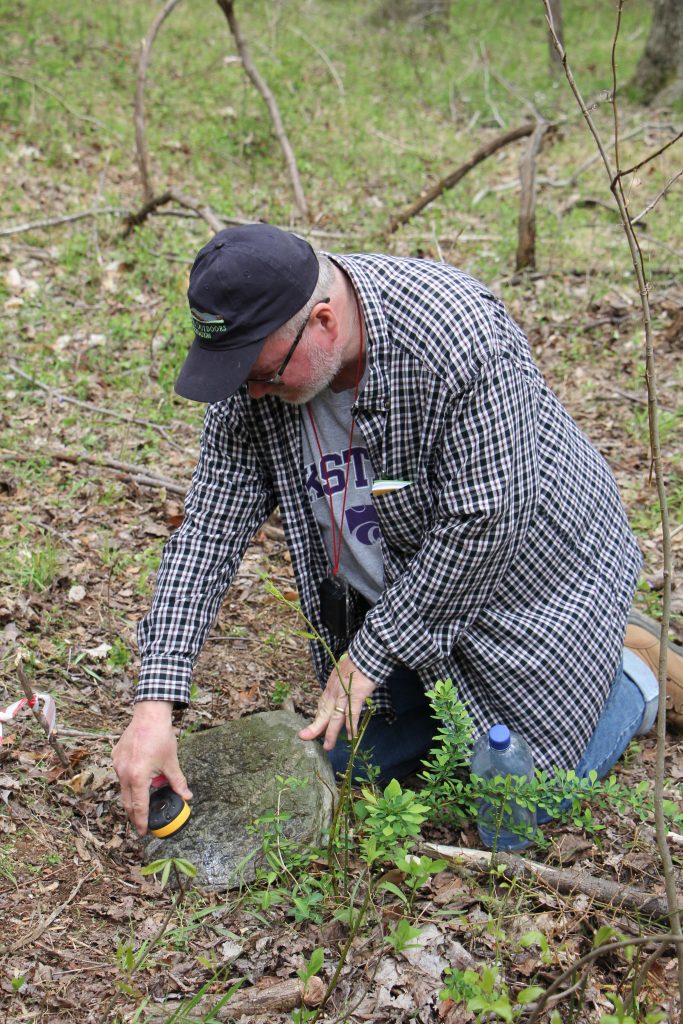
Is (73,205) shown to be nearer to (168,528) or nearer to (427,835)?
(168,528)

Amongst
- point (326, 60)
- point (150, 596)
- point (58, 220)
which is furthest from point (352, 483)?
point (326, 60)

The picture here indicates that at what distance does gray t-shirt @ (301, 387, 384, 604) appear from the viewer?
107 inches

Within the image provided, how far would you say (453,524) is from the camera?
250 centimetres

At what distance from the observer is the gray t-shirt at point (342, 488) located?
2.71 meters

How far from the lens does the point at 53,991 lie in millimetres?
2090

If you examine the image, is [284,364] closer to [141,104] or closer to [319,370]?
[319,370]

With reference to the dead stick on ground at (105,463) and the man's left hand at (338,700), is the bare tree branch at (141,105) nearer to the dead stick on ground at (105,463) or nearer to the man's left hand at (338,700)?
the dead stick on ground at (105,463)

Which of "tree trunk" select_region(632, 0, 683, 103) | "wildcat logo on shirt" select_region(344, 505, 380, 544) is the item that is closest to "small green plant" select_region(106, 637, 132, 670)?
"wildcat logo on shirt" select_region(344, 505, 380, 544)

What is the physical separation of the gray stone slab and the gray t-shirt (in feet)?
1.87

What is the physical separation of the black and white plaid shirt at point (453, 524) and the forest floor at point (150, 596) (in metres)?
0.33

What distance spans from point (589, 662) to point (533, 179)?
14.4ft

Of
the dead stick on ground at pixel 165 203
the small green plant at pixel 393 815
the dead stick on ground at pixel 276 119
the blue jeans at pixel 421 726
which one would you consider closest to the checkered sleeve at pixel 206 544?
the small green plant at pixel 393 815

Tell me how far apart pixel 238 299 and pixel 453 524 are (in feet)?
2.83

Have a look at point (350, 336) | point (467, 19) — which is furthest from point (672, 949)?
point (467, 19)
